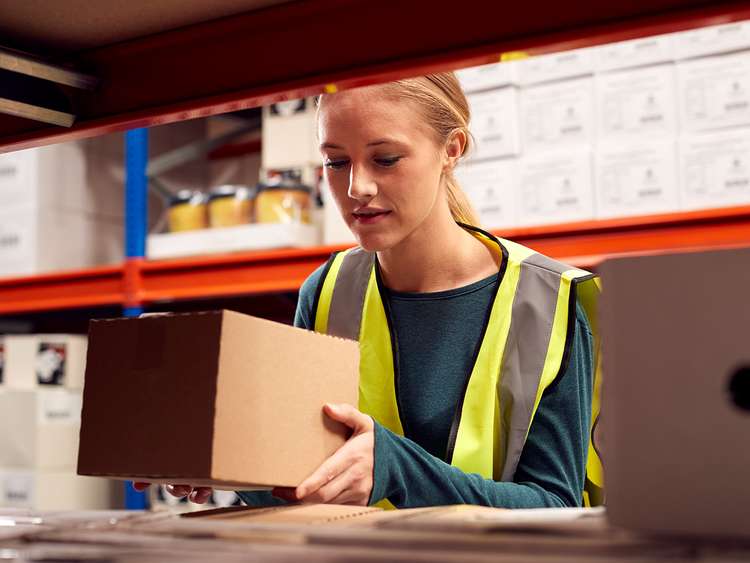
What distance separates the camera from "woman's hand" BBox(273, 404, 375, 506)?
0.90 meters

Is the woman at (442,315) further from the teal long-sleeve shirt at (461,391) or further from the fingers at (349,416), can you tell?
the fingers at (349,416)

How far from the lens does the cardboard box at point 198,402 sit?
79cm

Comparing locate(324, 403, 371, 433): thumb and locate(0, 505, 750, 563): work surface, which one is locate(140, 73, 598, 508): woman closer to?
locate(324, 403, 371, 433): thumb

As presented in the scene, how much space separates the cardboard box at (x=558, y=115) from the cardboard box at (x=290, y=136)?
0.60 m

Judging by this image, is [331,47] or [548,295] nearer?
[331,47]

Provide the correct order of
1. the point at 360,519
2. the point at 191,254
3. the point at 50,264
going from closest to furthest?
1. the point at 360,519
2. the point at 191,254
3. the point at 50,264

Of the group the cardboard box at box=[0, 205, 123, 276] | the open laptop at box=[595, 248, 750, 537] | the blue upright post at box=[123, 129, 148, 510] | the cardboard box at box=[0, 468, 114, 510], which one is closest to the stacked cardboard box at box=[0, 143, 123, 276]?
the cardboard box at box=[0, 205, 123, 276]

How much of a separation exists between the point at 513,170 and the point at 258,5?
1346mm

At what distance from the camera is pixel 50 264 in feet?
8.86

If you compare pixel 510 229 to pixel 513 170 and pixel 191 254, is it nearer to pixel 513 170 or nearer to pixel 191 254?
pixel 513 170

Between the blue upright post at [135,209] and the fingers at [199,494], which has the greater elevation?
the blue upright post at [135,209]

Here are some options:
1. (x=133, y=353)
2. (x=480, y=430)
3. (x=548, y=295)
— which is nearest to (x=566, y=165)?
(x=548, y=295)

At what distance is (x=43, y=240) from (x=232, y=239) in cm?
61

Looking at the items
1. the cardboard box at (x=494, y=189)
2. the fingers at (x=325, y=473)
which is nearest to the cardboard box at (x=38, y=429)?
the cardboard box at (x=494, y=189)
